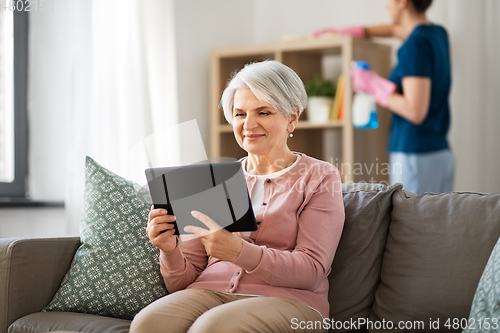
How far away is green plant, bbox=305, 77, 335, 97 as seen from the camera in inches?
119

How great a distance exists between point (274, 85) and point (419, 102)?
132 cm

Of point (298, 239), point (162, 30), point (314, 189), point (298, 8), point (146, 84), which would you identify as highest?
point (298, 8)

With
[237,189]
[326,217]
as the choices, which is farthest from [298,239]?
[237,189]

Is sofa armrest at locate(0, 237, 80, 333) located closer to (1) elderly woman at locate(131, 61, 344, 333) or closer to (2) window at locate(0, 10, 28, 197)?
(1) elderly woman at locate(131, 61, 344, 333)

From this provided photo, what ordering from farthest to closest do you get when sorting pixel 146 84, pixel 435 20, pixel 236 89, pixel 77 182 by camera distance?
pixel 435 20, pixel 146 84, pixel 77 182, pixel 236 89

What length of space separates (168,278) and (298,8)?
2.41 m

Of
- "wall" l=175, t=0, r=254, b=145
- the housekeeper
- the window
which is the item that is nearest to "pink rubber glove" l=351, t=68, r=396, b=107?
the housekeeper

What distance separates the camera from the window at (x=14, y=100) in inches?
97.7

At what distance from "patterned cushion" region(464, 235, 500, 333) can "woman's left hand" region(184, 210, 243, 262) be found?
54cm

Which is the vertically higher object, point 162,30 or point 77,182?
point 162,30

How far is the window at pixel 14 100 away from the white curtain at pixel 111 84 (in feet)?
0.78

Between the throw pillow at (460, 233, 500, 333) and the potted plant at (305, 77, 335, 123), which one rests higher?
the potted plant at (305, 77, 335, 123)

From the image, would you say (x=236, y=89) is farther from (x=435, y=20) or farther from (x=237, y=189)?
(x=435, y=20)

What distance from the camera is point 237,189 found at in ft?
4.16
